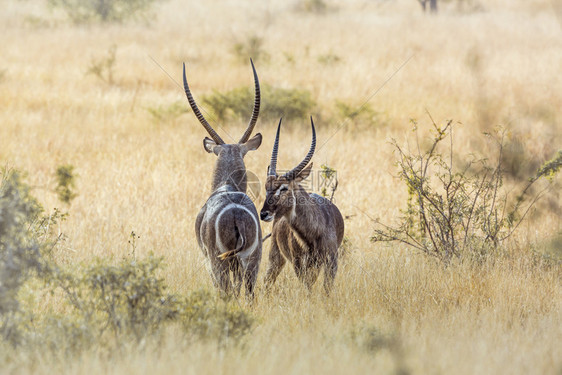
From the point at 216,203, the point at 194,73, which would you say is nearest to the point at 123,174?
the point at 216,203

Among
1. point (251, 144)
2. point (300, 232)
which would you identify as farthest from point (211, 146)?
point (300, 232)

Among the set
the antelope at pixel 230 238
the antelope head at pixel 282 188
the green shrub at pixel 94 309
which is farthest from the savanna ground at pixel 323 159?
the antelope head at pixel 282 188

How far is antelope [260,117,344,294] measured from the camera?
6.05 meters

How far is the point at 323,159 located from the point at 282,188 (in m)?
5.56

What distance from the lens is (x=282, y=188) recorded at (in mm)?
6012

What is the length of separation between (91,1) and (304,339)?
98.8 ft

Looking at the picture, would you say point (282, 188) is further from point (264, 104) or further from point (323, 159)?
point (264, 104)

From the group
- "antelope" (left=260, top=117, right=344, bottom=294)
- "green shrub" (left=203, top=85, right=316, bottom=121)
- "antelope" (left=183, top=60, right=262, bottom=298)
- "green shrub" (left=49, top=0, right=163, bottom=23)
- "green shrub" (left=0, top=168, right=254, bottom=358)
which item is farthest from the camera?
"green shrub" (left=49, top=0, right=163, bottom=23)

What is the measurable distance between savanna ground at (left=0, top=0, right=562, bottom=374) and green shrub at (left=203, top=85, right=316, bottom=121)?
1.27 ft

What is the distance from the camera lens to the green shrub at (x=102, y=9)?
31219 millimetres

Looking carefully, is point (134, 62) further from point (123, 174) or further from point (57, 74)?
point (123, 174)

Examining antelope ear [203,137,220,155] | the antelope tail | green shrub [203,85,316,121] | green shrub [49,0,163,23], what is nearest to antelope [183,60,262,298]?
the antelope tail

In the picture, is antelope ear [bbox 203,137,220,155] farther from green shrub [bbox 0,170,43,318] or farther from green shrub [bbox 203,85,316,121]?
green shrub [bbox 203,85,316,121]

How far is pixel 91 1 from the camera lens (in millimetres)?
31797
